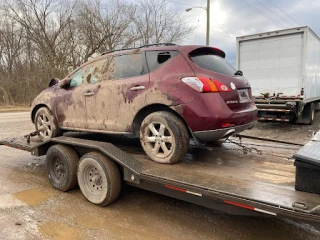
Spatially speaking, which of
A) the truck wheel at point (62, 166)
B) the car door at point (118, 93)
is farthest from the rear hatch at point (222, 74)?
the truck wheel at point (62, 166)

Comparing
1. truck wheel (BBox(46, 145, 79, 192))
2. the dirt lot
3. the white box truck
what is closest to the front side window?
truck wheel (BBox(46, 145, 79, 192))

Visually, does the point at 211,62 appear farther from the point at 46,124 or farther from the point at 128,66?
the point at 46,124

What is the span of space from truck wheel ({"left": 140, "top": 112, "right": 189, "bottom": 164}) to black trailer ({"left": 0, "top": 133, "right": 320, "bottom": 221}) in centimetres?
13

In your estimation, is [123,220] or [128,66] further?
[128,66]

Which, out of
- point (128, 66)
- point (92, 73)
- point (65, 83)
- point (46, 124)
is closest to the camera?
point (128, 66)

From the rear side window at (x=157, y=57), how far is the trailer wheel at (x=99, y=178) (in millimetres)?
1482

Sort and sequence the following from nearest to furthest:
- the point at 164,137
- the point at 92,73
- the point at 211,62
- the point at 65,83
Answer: the point at 164,137 < the point at 211,62 < the point at 92,73 < the point at 65,83

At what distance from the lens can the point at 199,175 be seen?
322 centimetres

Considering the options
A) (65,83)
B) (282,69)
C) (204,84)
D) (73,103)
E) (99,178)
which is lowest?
(99,178)

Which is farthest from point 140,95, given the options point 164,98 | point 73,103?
point 73,103

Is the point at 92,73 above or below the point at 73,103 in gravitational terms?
above

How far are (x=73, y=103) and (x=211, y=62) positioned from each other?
2.51m

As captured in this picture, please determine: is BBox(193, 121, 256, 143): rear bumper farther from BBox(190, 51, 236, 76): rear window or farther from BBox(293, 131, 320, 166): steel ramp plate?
BBox(293, 131, 320, 166): steel ramp plate

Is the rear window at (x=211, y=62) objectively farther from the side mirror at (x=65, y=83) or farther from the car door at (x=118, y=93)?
the side mirror at (x=65, y=83)
